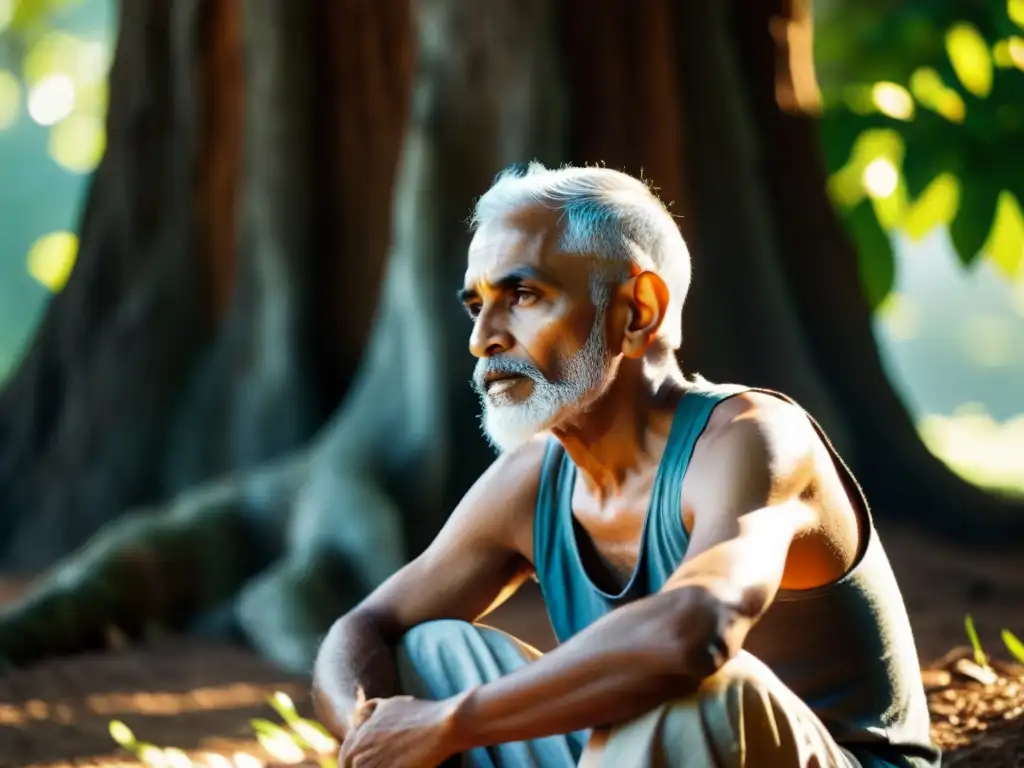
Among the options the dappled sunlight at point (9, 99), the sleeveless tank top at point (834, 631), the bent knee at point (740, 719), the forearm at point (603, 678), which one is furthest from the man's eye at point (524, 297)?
the dappled sunlight at point (9, 99)

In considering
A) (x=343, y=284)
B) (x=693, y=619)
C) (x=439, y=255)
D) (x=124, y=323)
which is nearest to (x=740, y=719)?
(x=693, y=619)

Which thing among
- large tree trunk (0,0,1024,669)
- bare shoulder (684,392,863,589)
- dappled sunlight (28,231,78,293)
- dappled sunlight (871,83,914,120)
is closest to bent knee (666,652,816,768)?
bare shoulder (684,392,863,589)

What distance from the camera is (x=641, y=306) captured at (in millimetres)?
2572

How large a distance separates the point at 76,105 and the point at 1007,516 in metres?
16.4

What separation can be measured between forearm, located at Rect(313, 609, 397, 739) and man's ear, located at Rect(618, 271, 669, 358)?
76 cm

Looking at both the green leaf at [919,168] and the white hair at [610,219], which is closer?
the white hair at [610,219]

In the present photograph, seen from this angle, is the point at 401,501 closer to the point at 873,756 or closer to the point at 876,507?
the point at 876,507

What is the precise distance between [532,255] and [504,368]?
0.20 meters

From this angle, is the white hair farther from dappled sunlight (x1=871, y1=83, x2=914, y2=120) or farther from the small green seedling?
dappled sunlight (x1=871, y1=83, x2=914, y2=120)

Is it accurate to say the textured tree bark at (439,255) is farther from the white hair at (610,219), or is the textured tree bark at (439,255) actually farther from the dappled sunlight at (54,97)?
the dappled sunlight at (54,97)

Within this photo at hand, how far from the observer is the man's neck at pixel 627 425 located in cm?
261

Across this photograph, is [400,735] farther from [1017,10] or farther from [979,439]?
[979,439]

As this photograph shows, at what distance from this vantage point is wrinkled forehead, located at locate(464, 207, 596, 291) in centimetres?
255

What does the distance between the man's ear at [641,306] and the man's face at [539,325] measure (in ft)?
0.14
